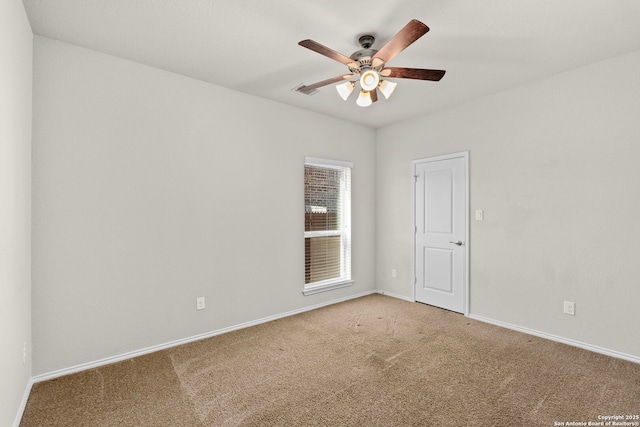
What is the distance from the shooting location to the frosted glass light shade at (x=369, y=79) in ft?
7.43

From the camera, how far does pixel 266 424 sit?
6.06 ft

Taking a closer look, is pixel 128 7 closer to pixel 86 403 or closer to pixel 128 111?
pixel 128 111

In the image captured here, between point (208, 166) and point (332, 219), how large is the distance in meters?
1.89

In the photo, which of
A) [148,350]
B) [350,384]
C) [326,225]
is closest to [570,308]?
[350,384]

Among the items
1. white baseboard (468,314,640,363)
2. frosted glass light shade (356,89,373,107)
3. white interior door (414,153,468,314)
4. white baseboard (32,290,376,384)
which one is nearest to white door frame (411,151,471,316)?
white interior door (414,153,468,314)

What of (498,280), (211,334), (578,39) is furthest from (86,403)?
(578,39)

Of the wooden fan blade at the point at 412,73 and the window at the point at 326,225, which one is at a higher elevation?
the wooden fan blade at the point at 412,73

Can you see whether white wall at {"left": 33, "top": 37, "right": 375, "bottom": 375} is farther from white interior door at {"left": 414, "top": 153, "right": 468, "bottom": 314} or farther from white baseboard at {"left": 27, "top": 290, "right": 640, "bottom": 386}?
white interior door at {"left": 414, "top": 153, "right": 468, "bottom": 314}

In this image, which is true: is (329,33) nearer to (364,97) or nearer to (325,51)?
(325,51)

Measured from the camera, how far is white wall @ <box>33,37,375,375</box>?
2375 mm

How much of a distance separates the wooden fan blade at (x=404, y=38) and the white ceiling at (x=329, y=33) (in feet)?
0.81

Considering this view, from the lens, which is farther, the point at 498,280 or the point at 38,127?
the point at 498,280

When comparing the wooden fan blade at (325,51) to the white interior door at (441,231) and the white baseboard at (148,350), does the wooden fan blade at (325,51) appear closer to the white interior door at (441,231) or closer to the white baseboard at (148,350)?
the white interior door at (441,231)

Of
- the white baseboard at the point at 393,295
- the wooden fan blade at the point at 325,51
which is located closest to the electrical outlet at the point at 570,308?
the white baseboard at the point at 393,295
